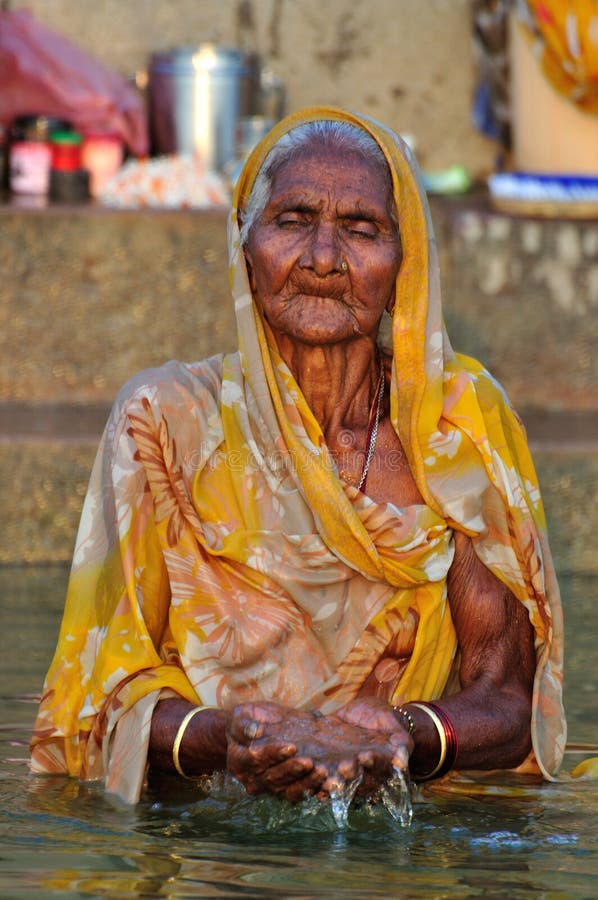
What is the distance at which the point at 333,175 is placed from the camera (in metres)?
4.16

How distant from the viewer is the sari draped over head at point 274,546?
13.9 ft

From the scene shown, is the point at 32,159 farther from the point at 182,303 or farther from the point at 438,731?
the point at 438,731

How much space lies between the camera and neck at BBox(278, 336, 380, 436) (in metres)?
4.33

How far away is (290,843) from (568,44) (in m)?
4.61

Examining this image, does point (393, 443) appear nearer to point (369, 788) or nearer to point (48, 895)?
point (369, 788)

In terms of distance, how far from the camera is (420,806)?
412 centimetres

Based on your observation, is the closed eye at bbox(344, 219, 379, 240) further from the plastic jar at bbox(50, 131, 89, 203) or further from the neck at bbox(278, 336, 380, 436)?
the plastic jar at bbox(50, 131, 89, 203)

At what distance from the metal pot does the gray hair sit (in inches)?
169

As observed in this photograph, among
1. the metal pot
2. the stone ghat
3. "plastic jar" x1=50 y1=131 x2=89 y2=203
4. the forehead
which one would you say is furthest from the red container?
the forehead

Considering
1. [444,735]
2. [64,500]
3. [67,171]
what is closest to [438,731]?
[444,735]

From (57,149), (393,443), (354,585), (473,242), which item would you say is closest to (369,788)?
(354,585)

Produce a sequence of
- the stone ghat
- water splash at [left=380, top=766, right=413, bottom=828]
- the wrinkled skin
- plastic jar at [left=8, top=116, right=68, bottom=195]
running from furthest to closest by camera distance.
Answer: plastic jar at [left=8, top=116, right=68, bottom=195] → the stone ghat → water splash at [left=380, top=766, right=413, bottom=828] → the wrinkled skin

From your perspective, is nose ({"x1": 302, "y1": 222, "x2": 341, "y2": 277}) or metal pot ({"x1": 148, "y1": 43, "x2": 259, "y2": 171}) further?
metal pot ({"x1": 148, "y1": 43, "x2": 259, "y2": 171})

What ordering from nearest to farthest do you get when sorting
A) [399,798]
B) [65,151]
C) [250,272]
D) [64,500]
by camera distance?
[399,798]
[250,272]
[64,500]
[65,151]
